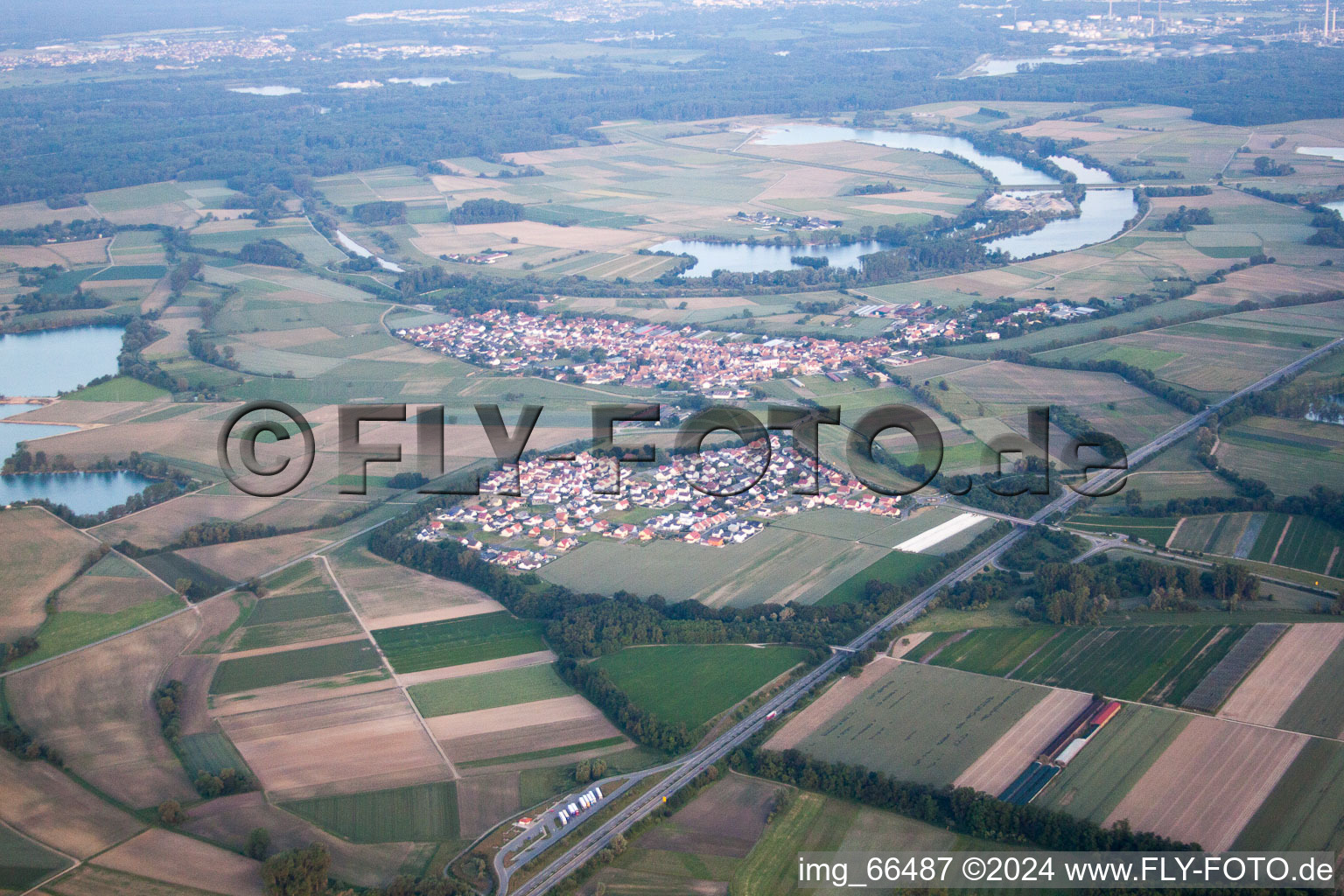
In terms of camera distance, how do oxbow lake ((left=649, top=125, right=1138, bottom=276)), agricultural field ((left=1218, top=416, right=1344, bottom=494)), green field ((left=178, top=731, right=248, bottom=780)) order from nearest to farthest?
green field ((left=178, top=731, right=248, bottom=780))
agricultural field ((left=1218, top=416, right=1344, bottom=494))
oxbow lake ((left=649, top=125, right=1138, bottom=276))

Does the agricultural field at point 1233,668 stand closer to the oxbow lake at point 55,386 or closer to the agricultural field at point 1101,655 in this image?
the agricultural field at point 1101,655

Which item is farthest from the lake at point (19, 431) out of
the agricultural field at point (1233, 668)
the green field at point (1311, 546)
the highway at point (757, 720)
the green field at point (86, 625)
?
the green field at point (1311, 546)

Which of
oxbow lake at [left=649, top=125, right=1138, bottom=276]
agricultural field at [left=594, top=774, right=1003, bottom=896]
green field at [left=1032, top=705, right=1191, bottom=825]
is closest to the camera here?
agricultural field at [left=594, top=774, right=1003, bottom=896]

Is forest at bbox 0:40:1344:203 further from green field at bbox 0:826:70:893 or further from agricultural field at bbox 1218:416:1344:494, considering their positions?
green field at bbox 0:826:70:893

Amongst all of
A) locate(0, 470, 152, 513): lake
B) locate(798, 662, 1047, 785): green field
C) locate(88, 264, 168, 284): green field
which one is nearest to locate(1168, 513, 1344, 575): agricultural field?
locate(798, 662, 1047, 785): green field

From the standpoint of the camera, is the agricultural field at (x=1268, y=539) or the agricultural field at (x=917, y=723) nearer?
the agricultural field at (x=917, y=723)

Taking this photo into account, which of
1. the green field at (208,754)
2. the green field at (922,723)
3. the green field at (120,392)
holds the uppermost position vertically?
the green field at (120,392)

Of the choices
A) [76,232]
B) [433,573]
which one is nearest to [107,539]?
[433,573]

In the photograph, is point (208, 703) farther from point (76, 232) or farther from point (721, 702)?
point (76, 232)
